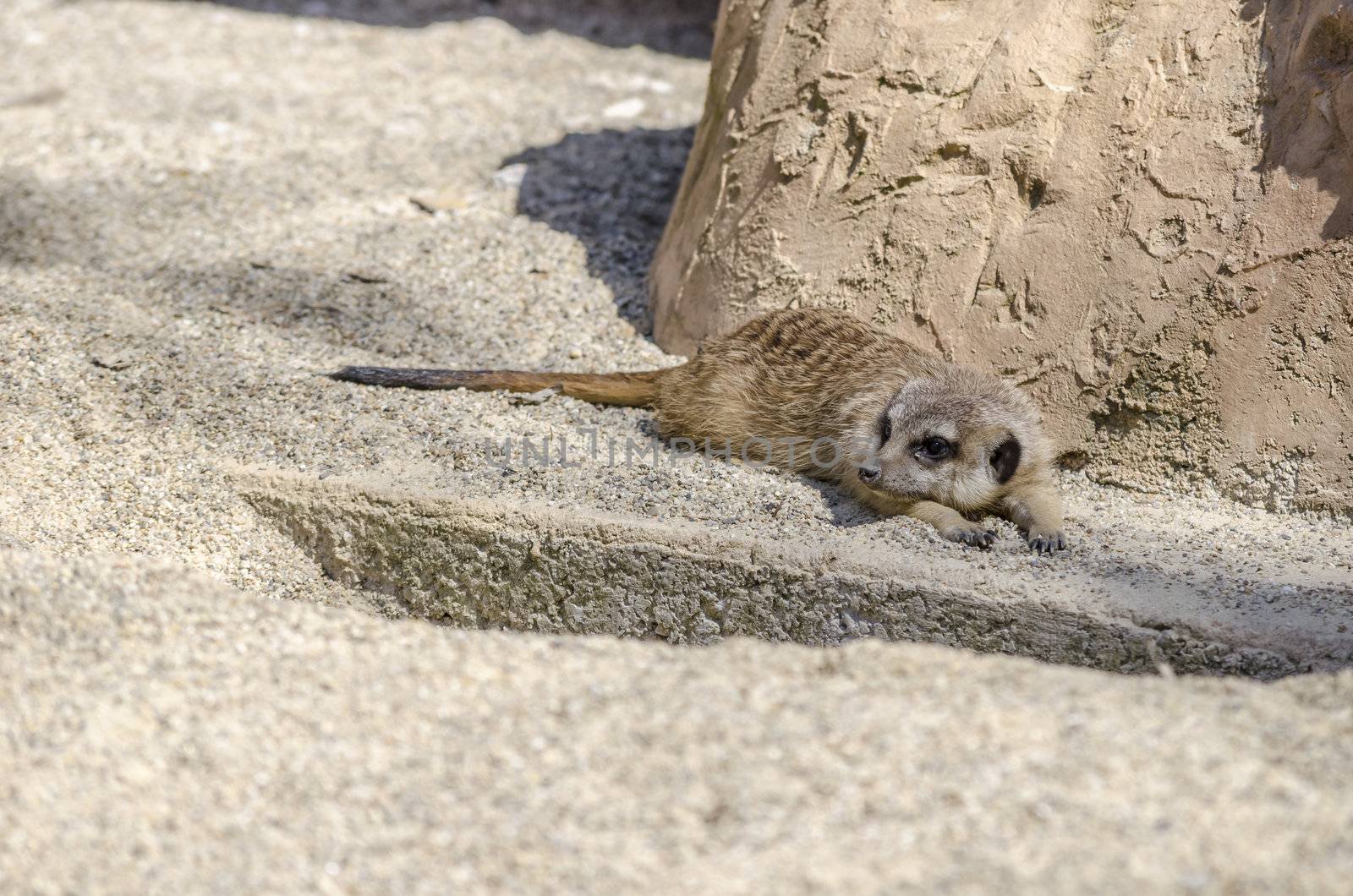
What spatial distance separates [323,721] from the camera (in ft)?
5.77

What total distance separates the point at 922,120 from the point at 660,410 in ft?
3.73

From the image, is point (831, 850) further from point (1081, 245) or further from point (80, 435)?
point (80, 435)

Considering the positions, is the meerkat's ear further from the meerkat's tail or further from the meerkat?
the meerkat's tail

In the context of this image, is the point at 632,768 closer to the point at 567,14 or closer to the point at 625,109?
the point at 625,109

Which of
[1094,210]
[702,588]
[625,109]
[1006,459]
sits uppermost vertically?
[1094,210]

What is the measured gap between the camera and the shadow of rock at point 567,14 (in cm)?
660

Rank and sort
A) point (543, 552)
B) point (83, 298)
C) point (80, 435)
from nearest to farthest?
1. point (543, 552)
2. point (80, 435)
3. point (83, 298)

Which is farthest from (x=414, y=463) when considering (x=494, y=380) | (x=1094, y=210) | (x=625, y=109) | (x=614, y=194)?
(x=625, y=109)

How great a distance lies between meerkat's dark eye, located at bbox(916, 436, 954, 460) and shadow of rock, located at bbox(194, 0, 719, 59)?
4.22 metres

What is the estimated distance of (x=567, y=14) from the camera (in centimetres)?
688

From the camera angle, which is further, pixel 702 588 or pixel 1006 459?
pixel 1006 459

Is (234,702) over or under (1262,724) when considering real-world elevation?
under

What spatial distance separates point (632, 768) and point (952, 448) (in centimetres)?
152

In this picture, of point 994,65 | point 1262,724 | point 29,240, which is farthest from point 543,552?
point 29,240
